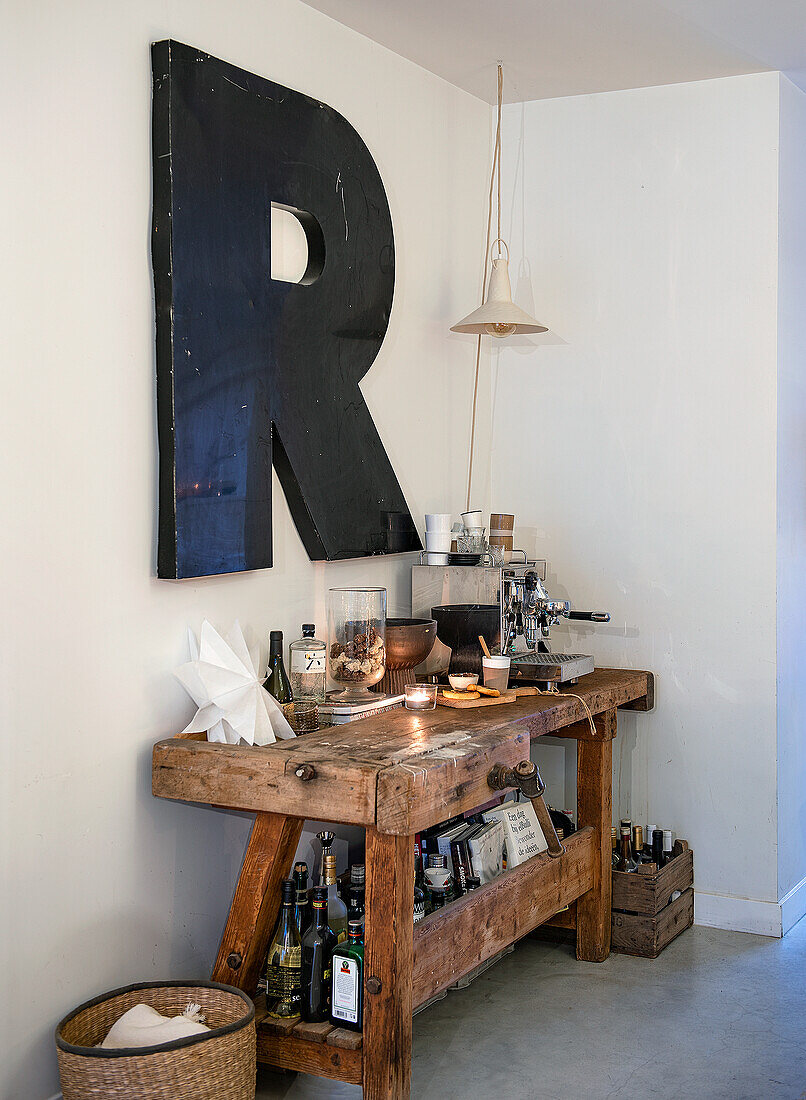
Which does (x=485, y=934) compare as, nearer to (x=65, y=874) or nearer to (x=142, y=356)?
(x=65, y=874)

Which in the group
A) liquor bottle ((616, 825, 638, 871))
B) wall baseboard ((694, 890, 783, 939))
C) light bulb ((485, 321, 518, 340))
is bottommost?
wall baseboard ((694, 890, 783, 939))

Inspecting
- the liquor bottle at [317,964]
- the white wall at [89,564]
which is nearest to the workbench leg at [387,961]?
the liquor bottle at [317,964]

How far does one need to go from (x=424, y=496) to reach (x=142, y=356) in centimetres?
139

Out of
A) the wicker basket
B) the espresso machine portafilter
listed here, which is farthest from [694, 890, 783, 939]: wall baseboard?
the wicker basket

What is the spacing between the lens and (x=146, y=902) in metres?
2.59

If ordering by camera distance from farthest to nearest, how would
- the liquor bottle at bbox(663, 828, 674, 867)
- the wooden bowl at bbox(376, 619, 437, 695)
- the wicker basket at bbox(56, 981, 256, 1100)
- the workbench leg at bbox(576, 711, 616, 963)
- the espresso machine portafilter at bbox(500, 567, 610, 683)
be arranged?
the liquor bottle at bbox(663, 828, 674, 867), the workbench leg at bbox(576, 711, 616, 963), the espresso machine portafilter at bbox(500, 567, 610, 683), the wooden bowl at bbox(376, 619, 437, 695), the wicker basket at bbox(56, 981, 256, 1100)

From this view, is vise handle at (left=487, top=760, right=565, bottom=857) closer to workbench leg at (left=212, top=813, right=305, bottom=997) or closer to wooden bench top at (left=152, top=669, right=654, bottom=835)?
wooden bench top at (left=152, top=669, right=654, bottom=835)

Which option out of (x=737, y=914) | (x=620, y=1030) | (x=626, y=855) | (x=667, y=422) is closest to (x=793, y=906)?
(x=737, y=914)

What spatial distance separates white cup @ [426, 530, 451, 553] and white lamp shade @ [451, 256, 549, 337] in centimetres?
68

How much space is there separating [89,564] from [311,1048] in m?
1.18

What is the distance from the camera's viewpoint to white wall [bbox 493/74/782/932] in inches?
145

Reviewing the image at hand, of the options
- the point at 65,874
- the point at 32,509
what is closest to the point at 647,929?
the point at 65,874

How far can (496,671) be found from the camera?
315 cm

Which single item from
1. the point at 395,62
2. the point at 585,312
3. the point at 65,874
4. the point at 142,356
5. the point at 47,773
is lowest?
the point at 65,874
